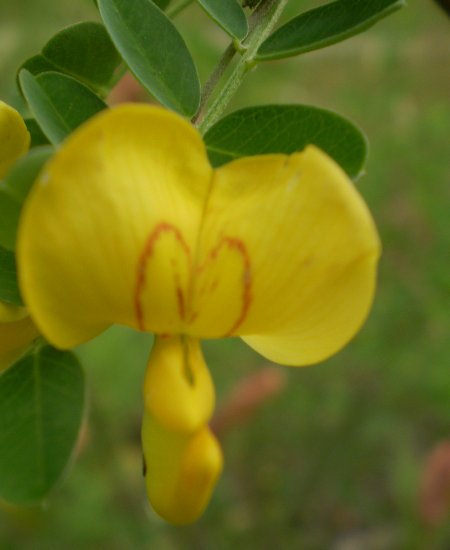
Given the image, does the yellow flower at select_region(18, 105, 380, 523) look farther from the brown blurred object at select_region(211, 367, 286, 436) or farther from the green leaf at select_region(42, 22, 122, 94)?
Result: the brown blurred object at select_region(211, 367, 286, 436)

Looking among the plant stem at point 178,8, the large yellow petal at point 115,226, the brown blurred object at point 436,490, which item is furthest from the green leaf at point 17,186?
the brown blurred object at point 436,490

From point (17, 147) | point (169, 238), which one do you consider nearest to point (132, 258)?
point (169, 238)

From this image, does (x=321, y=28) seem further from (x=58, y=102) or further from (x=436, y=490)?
(x=436, y=490)

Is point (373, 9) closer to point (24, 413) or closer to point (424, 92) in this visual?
point (24, 413)

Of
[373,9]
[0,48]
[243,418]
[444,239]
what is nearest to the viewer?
[373,9]

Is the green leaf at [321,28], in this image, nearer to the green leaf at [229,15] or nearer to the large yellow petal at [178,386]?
the green leaf at [229,15]

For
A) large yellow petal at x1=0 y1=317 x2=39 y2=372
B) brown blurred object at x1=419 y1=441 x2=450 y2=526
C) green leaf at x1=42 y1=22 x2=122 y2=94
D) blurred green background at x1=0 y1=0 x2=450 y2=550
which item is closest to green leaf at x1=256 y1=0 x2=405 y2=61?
green leaf at x1=42 y1=22 x2=122 y2=94

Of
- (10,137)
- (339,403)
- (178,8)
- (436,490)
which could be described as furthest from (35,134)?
(339,403)
